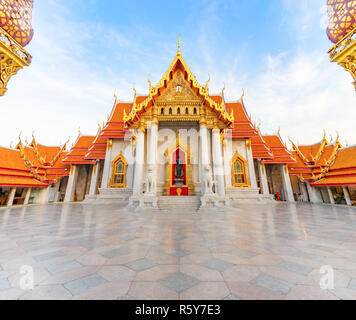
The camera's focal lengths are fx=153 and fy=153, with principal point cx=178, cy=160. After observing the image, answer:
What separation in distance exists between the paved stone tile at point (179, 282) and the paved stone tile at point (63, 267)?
1.11m

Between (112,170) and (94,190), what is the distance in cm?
256

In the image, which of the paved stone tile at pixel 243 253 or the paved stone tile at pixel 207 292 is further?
the paved stone tile at pixel 243 253

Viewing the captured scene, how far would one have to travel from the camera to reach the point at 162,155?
38.7 feet

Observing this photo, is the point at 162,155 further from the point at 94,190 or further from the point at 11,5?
the point at 11,5

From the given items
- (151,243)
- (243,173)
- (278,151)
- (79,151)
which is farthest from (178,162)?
(79,151)

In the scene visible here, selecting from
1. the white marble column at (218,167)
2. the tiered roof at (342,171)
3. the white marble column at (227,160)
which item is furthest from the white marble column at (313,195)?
the white marble column at (218,167)

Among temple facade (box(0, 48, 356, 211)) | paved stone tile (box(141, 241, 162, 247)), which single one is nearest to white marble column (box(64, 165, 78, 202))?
temple facade (box(0, 48, 356, 211))

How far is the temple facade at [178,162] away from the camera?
962 cm

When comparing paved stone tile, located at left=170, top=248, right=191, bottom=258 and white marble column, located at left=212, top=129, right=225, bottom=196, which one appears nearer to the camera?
paved stone tile, located at left=170, top=248, right=191, bottom=258

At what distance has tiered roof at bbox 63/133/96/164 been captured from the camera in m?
14.8

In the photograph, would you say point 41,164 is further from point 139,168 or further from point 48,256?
point 48,256

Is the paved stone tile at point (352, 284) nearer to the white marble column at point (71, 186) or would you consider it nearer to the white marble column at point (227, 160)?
the white marble column at point (227, 160)

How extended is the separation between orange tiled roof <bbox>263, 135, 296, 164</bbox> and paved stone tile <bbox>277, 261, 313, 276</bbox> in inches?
558

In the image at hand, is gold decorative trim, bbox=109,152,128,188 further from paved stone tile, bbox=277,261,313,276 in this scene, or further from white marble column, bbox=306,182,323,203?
white marble column, bbox=306,182,323,203
